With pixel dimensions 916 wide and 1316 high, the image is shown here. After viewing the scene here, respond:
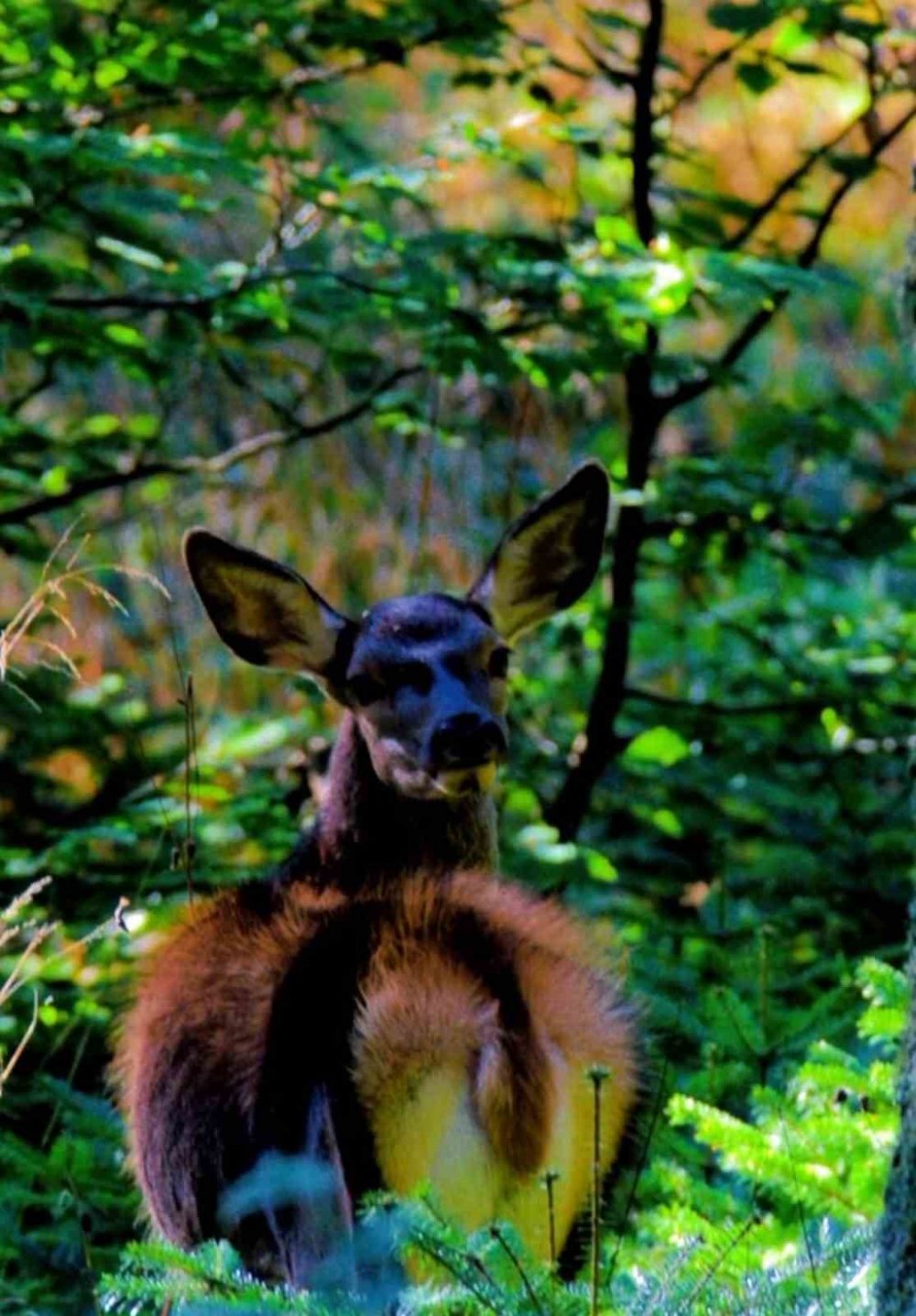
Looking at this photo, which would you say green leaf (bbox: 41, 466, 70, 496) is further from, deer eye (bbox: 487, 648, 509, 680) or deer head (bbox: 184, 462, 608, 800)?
deer eye (bbox: 487, 648, 509, 680)

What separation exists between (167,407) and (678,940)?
2269 mm

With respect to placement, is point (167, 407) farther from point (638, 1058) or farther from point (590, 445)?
point (638, 1058)

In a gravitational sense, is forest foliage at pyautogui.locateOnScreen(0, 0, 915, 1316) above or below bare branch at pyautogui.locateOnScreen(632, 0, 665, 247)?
below

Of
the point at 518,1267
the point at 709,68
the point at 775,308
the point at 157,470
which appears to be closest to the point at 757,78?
the point at 709,68

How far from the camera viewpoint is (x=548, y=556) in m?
5.62

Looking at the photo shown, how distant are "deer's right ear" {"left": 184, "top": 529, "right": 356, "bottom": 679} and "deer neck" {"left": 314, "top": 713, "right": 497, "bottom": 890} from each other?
460 millimetres

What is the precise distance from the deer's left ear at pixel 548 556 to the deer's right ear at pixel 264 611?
368mm

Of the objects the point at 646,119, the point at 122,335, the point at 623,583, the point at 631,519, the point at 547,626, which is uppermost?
the point at 646,119

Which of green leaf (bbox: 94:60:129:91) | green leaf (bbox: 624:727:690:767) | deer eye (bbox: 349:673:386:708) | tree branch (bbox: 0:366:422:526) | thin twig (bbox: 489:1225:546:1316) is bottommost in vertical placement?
green leaf (bbox: 624:727:690:767)

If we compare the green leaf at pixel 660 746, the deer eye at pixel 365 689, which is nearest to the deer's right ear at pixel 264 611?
the deer eye at pixel 365 689

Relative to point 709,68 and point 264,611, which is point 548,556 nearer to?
point 264,611

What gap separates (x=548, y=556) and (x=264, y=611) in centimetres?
71

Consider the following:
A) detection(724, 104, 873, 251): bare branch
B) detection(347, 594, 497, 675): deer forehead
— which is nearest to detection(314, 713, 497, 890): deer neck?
detection(347, 594, 497, 675): deer forehead

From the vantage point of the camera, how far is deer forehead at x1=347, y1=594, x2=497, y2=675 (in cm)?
512
